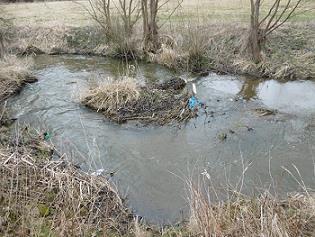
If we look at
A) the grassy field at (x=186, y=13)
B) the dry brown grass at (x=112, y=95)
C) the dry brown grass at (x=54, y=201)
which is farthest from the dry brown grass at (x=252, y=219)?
the grassy field at (x=186, y=13)

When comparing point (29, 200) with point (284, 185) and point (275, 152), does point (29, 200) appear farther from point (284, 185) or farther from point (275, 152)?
point (275, 152)

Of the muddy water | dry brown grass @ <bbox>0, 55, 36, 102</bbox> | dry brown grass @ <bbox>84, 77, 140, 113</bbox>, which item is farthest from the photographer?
dry brown grass @ <bbox>0, 55, 36, 102</bbox>

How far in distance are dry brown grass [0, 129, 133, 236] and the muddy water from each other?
2.33ft

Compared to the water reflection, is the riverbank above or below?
above

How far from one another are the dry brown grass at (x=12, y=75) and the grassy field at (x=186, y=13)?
15.7ft

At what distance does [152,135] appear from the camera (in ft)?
30.3

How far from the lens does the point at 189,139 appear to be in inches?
352

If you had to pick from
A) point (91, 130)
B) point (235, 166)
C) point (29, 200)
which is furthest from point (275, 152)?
point (29, 200)

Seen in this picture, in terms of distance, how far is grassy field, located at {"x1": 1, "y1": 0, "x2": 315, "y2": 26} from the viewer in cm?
1665

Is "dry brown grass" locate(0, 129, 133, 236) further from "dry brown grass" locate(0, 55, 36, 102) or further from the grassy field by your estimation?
the grassy field

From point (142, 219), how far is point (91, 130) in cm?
378

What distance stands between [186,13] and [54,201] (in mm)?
14287

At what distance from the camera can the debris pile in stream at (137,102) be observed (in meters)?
9.97

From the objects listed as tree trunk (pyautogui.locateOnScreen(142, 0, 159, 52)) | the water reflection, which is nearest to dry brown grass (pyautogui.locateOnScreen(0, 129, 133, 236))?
the water reflection
